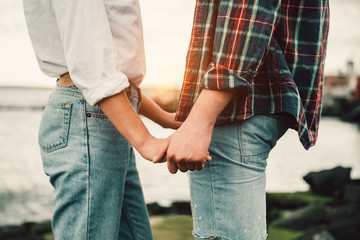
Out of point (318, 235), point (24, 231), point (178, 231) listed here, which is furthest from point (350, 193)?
point (24, 231)

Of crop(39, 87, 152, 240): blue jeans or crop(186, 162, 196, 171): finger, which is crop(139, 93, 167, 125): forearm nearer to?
crop(39, 87, 152, 240): blue jeans

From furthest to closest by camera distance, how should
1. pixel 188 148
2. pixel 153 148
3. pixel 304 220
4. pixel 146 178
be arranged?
pixel 146 178 < pixel 304 220 < pixel 153 148 < pixel 188 148

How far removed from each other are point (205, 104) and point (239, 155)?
0.78 ft

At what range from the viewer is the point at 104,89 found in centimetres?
115

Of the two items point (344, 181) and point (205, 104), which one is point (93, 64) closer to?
point (205, 104)

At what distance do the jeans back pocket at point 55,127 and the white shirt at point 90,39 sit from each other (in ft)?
0.46

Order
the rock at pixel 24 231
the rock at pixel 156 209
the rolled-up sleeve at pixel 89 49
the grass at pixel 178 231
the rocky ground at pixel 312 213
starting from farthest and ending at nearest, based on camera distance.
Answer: the rock at pixel 156 209 < the rock at pixel 24 231 < the grass at pixel 178 231 < the rocky ground at pixel 312 213 < the rolled-up sleeve at pixel 89 49

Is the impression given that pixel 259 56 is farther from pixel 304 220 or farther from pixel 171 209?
pixel 171 209

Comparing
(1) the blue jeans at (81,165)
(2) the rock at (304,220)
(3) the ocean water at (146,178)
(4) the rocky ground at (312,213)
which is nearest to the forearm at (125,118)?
(1) the blue jeans at (81,165)

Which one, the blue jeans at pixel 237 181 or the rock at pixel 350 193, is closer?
the blue jeans at pixel 237 181

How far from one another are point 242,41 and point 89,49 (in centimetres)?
51

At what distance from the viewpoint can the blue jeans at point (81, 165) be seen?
127 centimetres

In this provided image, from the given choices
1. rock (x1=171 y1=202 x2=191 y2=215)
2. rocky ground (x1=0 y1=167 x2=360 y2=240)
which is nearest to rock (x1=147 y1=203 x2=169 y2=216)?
rocky ground (x1=0 y1=167 x2=360 y2=240)

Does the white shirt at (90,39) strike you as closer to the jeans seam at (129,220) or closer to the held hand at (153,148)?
the held hand at (153,148)
